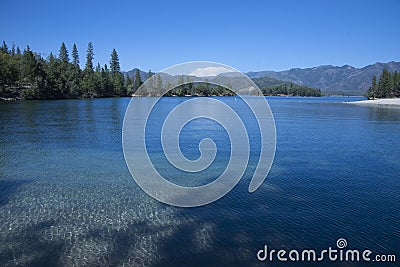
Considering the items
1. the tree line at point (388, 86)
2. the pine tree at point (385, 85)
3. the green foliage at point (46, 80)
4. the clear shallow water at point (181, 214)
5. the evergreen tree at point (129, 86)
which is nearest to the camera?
the clear shallow water at point (181, 214)

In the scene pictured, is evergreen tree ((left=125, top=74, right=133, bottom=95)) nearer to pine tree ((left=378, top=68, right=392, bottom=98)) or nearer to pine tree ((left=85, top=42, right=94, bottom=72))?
pine tree ((left=85, top=42, right=94, bottom=72))

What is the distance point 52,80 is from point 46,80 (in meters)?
3.75

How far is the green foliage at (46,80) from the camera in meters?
85.2

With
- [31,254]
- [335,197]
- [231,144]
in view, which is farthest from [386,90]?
[31,254]

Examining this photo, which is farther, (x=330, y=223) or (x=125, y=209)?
(x=125, y=209)

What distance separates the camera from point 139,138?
26312 millimetres

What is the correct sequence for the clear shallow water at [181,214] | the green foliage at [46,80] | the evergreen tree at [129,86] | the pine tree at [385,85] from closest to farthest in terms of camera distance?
1. the clear shallow water at [181,214]
2. the green foliage at [46,80]
3. the pine tree at [385,85]
4. the evergreen tree at [129,86]

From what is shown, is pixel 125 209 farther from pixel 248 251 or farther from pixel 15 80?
pixel 15 80

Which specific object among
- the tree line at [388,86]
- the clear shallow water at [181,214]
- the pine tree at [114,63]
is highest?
the pine tree at [114,63]

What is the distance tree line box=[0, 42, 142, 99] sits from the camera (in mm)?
85688

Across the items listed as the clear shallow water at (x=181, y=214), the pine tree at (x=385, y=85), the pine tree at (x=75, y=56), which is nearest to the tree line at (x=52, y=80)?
the pine tree at (x=75, y=56)

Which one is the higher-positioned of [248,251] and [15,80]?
[15,80]

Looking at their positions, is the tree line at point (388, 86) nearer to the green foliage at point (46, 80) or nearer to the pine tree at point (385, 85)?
the pine tree at point (385, 85)

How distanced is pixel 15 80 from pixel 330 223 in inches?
3906
